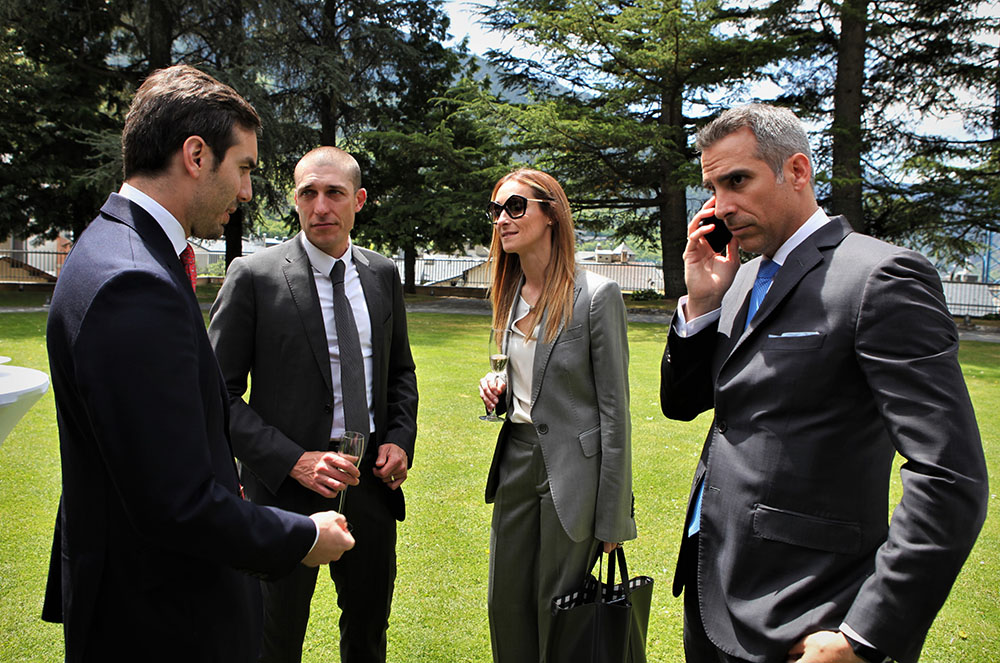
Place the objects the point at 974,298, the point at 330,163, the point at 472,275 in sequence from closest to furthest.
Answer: the point at 330,163 → the point at 974,298 → the point at 472,275

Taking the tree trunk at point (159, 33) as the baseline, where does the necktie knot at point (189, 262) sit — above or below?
below

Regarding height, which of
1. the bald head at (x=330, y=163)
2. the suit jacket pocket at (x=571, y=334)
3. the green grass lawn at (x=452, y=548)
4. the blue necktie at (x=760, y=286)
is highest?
the bald head at (x=330, y=163)

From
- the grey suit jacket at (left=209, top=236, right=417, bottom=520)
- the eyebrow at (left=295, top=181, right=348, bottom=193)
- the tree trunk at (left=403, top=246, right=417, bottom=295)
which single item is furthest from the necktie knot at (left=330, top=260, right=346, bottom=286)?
the tree trunk at (left=403, top=246, right=417, bottom=295)

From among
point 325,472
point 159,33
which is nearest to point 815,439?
point 325,472

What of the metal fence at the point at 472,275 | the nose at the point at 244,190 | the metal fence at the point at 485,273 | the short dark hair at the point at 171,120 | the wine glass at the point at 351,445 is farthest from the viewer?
the metal fence at the point at 485,273

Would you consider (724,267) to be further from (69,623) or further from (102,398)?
(69,623)

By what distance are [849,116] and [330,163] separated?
2341cm

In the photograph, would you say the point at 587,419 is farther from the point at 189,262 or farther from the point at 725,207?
the point at 189,262

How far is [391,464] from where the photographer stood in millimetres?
3121

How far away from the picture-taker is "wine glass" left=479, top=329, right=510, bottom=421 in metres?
3.08

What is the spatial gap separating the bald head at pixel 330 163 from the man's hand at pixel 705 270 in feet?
5.39

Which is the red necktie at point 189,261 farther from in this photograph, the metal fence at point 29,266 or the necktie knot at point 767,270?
the metal fence at point 29,266

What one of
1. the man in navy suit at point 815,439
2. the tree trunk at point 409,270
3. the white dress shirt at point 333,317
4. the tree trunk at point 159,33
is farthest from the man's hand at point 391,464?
the tree trunk at point 409,270

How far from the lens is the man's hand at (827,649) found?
66.3 inches
